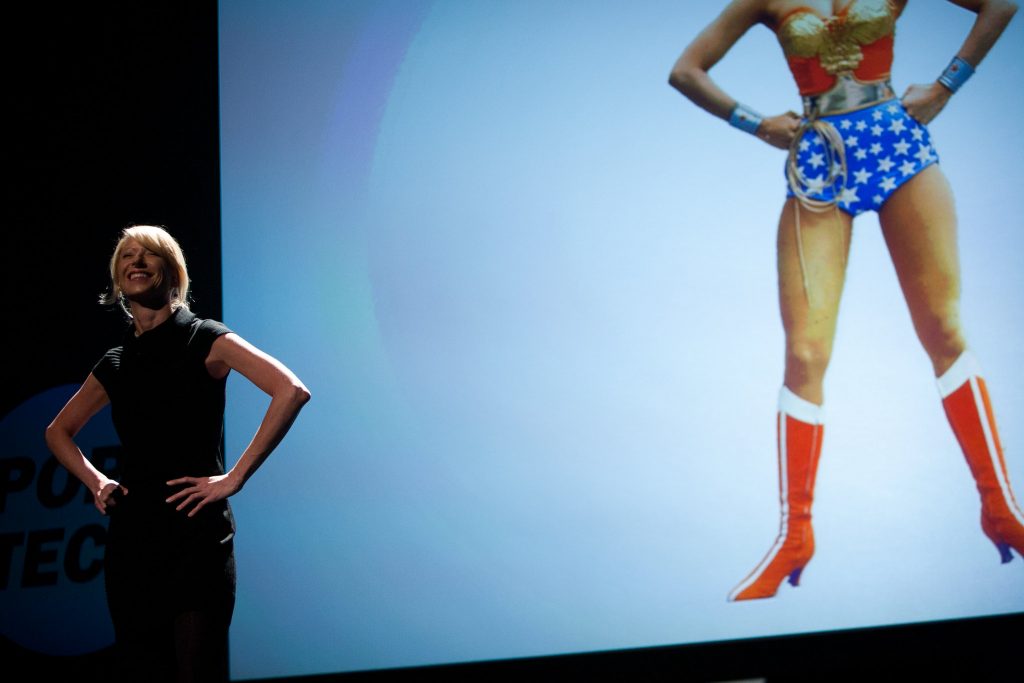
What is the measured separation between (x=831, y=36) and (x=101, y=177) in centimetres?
210

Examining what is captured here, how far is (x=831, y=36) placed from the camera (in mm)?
2486

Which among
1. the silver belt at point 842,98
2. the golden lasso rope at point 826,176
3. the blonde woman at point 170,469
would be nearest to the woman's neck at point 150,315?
the blonde woman at point 170,469

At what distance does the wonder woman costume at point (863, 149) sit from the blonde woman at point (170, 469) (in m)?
1.64

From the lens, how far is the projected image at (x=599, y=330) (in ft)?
7.22

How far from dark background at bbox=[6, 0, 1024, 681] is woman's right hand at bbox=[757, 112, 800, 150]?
1376 mm

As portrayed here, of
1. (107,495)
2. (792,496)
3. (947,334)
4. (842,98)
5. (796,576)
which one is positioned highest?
(842,98)

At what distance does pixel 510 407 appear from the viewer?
7.45ft

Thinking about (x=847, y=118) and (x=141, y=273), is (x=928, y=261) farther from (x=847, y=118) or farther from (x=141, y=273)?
(x=141, y=273)

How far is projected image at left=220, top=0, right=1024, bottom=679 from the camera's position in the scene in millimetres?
2201

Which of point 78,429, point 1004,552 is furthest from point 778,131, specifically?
point 78,429

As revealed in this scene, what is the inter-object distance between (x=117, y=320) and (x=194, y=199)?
382 millimetres

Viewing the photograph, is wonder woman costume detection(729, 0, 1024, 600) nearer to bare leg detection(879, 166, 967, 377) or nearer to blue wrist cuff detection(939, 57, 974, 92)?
bare leg detection(879, 166, 967, 377)

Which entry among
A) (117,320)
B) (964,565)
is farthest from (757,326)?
(117,320)

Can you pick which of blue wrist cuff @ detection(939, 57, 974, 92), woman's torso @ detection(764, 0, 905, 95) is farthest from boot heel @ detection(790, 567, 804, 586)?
blue wrist cuff @ detection(939, 57, 974, 92)
